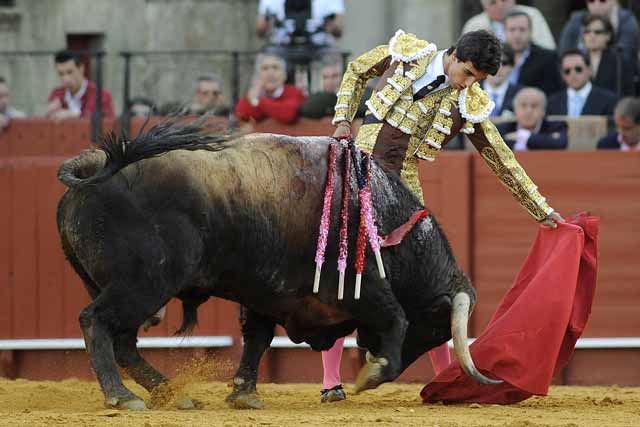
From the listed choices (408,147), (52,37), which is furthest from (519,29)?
(52,37)

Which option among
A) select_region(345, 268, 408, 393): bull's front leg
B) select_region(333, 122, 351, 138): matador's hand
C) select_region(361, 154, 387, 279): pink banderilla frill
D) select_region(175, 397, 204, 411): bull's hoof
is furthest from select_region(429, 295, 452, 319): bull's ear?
select_region(175, 397, 204, 411): bull's hoof

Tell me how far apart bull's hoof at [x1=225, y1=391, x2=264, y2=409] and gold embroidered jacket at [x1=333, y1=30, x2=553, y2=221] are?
1076mm

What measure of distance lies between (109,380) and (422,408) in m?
1.33

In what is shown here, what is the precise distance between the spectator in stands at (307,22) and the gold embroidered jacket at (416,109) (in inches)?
133

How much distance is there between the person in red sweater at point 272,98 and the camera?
8883 mm

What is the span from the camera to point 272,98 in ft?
29.7

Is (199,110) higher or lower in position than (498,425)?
higher

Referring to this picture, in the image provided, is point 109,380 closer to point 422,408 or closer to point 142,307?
point 142,307

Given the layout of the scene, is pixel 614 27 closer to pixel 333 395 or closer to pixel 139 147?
pixel 333 395

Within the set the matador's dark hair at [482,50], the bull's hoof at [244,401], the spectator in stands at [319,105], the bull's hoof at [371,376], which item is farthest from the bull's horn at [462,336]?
the spectator in stands at [319,105]

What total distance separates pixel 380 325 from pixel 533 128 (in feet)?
8.70

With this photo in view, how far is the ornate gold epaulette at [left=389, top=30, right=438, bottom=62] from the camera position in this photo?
→ 6.57 m

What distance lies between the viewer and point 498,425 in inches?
230

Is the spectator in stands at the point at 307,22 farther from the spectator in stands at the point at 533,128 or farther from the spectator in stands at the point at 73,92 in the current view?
the spectator in stands at the point at 533,128
